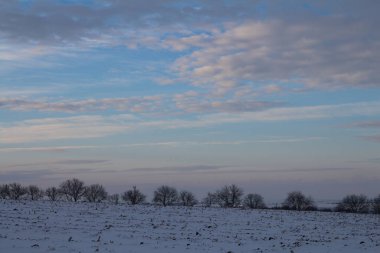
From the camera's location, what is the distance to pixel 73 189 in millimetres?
113188

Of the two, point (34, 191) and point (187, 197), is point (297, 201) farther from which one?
point (34, 191)

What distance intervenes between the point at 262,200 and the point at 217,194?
1430 centimetres

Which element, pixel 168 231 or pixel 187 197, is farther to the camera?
pixel 187 197

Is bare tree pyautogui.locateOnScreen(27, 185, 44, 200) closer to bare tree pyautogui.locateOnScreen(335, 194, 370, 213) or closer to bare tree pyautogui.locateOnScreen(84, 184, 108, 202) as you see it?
bare tree pyautogui.locateOnScreen(84, 184, 108, 202)

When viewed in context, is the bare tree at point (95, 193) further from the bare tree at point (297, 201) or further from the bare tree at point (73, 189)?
the bare tree at point (297, 201)

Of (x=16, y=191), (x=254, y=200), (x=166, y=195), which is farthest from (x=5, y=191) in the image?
(x=254, y=200)

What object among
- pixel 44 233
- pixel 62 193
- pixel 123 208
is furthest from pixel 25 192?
pixel 44 233

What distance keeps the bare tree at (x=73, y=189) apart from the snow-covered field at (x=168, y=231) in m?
69.2

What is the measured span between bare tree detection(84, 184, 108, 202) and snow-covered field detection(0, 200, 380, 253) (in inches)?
2732

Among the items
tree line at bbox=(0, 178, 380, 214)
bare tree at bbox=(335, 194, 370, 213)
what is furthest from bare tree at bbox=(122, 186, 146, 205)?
bare tree at bbox=(335, 194, 370, 213)

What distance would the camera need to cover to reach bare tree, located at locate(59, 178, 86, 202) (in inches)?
4408

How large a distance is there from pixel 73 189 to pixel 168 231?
279 feet

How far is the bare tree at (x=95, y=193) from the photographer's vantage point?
113056 mm

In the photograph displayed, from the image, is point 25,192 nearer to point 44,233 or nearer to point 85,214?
point 85,214
